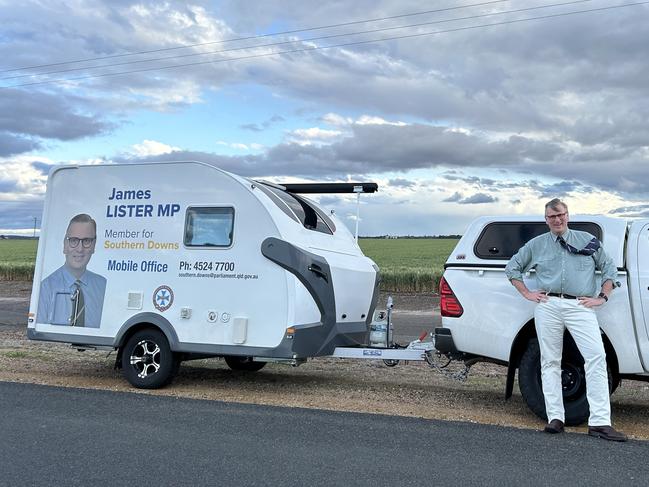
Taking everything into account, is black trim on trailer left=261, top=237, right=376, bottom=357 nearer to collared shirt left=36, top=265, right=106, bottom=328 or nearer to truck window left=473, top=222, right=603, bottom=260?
truck window left=473, top=222, right=603, bottom=260

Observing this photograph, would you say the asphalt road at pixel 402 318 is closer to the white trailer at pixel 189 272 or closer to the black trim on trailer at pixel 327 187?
the black trim on trailer at pixel 327 187

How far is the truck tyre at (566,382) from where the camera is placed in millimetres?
6785

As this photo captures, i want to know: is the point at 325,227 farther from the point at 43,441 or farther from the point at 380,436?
the point at 43,441

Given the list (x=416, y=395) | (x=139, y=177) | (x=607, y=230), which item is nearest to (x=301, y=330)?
(x=416, y=395)

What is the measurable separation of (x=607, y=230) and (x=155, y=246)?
16.8ft

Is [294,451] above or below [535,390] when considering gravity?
below

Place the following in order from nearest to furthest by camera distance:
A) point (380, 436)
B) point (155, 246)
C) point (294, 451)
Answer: point (294, 451)
point (380, 436)
point (155, 246)

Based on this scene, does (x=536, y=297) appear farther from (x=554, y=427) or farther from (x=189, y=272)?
(x=189, y=272)

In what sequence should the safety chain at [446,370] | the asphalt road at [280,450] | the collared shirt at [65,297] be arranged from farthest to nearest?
1. the collared shirt at [65,297]
2. the safety chain at [446,370]
3. the asphalt road at [280,450]

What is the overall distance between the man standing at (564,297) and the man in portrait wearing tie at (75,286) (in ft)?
16.7

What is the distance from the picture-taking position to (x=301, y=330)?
26.1ft

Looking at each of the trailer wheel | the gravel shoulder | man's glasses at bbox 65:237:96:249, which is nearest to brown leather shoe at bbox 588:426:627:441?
the gravel shoulder

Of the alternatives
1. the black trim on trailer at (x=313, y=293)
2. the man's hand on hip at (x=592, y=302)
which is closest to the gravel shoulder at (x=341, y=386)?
the black trim on trailer at (x=313, y=293)

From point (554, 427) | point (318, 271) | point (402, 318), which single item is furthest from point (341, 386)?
point (402, 318)
